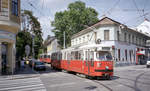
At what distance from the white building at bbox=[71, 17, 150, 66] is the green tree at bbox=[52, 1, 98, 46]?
3384 mm

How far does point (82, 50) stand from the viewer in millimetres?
15547

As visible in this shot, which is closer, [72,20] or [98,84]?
[98,84]

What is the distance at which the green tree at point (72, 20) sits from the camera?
42688 millimetres

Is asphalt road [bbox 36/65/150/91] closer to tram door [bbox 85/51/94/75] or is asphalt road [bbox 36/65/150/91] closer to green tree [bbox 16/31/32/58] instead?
tram door [bbox 85/51/94/75]

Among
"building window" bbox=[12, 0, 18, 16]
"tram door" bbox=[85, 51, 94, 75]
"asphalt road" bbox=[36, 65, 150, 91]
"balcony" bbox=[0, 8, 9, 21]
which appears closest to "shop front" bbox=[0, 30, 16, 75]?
"balcony" bbox=[0, 8, 9, 21]

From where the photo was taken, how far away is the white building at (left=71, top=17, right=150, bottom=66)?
32875 mm

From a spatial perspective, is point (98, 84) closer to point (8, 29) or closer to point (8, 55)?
point (8, 29)

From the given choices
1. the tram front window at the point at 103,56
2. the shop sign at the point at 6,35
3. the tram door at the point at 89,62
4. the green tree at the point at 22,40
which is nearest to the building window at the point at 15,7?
the shop sign at the point at 6,35

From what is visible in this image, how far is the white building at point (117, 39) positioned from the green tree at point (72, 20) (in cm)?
338

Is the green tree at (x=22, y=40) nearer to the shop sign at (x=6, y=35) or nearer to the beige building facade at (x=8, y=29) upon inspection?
the beige building facade at (x=8, y=29)

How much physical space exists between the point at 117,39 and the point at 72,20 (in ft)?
44.0

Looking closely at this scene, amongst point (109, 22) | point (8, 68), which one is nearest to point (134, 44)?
point (109, 22)

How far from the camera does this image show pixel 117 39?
110 ft

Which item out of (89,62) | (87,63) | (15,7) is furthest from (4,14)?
(89,62)
